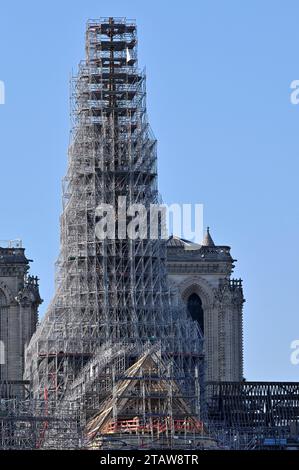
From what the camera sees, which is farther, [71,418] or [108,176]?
[108,176]

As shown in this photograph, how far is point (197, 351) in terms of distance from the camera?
196 m

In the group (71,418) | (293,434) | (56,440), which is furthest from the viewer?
(293,434)

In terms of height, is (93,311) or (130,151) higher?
(130,151)

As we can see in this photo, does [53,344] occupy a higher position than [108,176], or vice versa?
[108,176]

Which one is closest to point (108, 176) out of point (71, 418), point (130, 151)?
point (130, 151)

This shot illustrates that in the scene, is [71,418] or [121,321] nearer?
[71,418]

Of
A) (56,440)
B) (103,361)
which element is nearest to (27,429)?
(56,440)

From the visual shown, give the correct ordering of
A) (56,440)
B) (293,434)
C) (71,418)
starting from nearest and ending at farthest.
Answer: (56,440) < (71,418) < (293,434)

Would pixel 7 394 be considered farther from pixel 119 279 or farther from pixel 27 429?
pixel 27 429

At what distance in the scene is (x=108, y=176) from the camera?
7795 inches

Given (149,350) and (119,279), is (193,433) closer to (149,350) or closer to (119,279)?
(149,350)

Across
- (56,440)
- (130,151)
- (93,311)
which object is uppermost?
(130,151)

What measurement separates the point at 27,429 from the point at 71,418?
737 cm

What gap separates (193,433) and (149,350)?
55.6ft
